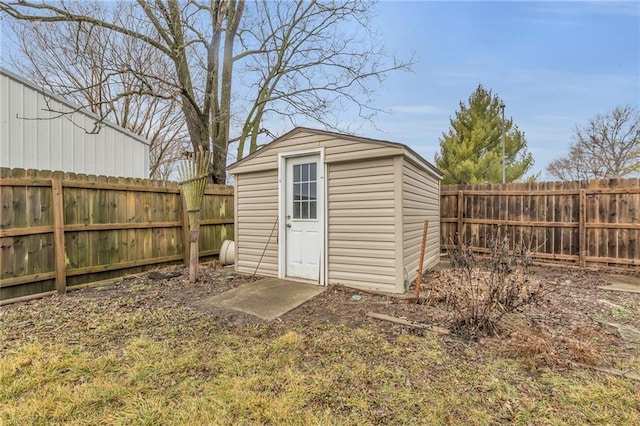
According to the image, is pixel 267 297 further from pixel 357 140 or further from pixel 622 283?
pixel 622 283

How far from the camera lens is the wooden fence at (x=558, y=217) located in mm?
5551

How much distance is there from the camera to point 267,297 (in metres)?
4.07

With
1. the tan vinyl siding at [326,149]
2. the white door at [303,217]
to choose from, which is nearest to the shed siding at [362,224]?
the tan vinyl siding at [326,149]

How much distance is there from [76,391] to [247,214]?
3.77 meters

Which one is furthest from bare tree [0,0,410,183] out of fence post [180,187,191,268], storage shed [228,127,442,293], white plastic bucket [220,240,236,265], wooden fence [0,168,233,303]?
storage shed [228,127,442,293]

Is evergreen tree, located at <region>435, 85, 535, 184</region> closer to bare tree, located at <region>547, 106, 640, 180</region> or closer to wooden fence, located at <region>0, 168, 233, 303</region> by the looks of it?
bare tree, located at <region>547, 106, 640, 180</region>

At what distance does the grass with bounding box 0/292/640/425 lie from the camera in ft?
5.90

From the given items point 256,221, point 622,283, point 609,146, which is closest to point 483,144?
point 609,146

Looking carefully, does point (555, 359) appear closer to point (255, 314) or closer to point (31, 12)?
point (255, 314)

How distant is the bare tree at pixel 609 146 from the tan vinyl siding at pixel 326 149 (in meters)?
16.2

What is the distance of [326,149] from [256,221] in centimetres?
189

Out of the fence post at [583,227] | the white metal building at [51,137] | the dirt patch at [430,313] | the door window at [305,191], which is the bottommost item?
the dirt patch at [430,313]

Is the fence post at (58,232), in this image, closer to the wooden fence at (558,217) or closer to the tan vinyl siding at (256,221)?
the tan vinyl siding at (256,221)

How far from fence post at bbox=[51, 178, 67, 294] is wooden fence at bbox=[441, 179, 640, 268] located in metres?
5.79
